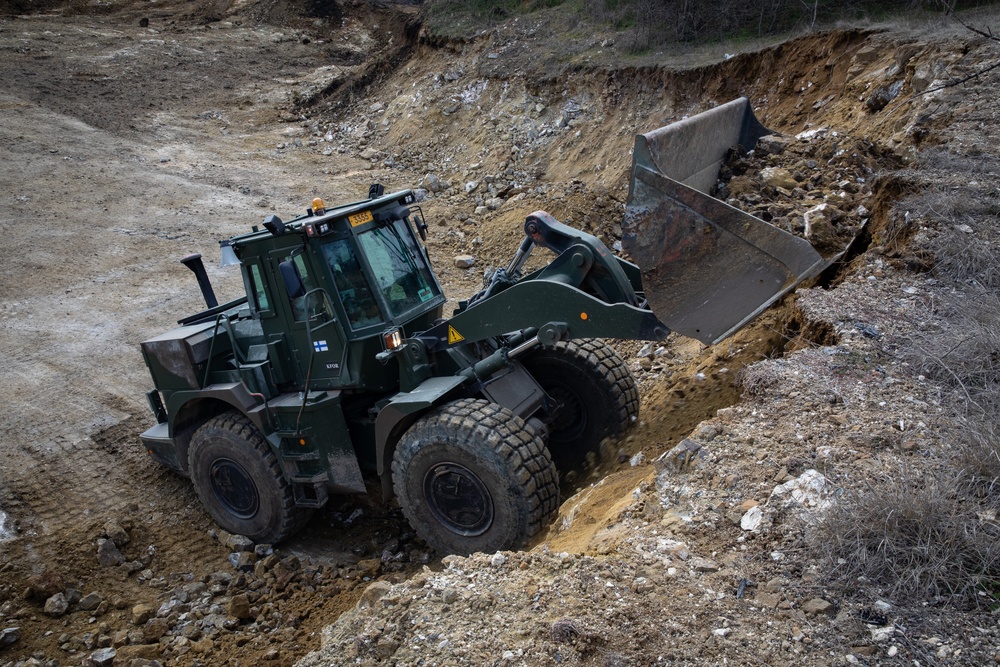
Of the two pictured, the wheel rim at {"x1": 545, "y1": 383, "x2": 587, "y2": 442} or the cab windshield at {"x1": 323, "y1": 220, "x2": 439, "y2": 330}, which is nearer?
the cab windshield at {"x1": 323, "y1": 220, "x2": 439, "y2": 330}

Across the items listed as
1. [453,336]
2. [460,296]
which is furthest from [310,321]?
[460,296]

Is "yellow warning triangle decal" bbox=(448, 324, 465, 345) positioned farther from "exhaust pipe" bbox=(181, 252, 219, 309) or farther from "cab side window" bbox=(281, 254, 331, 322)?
"exhaust pipe" bbox=(181, 252, 219, 309)

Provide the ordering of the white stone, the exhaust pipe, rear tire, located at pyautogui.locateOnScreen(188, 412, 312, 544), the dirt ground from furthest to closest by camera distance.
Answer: the exhaust pipe, rear tire, located at pyautogui.locateOnScreen(188, 412, 312, 544), the white stone, the dirt ground

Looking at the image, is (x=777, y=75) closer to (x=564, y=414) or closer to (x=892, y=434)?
(x=564, y=414)

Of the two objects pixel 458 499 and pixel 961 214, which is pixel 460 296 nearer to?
pixel 458 499

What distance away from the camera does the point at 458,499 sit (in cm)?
537

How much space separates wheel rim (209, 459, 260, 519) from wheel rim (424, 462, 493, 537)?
5.80 ft

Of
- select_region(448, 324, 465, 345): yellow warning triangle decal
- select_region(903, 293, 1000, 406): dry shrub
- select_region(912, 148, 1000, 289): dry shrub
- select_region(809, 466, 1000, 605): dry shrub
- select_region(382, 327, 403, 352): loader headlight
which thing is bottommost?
select_region(809, 466, 1000, 605): dry shrub

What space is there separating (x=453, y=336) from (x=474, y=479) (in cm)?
104

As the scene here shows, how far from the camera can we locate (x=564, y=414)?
21.0 ft

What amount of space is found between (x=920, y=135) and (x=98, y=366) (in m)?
9.69

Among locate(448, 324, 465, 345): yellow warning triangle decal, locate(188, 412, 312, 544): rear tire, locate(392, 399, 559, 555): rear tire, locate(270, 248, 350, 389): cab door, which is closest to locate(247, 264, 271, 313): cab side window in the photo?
locate(270, 248, 350, 389): cab door

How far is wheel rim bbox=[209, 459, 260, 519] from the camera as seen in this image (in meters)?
6.41

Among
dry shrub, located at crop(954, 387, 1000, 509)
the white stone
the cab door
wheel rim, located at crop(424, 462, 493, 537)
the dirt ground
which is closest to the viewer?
dry shrub, located at crop(954, 387, 1000, 509)
